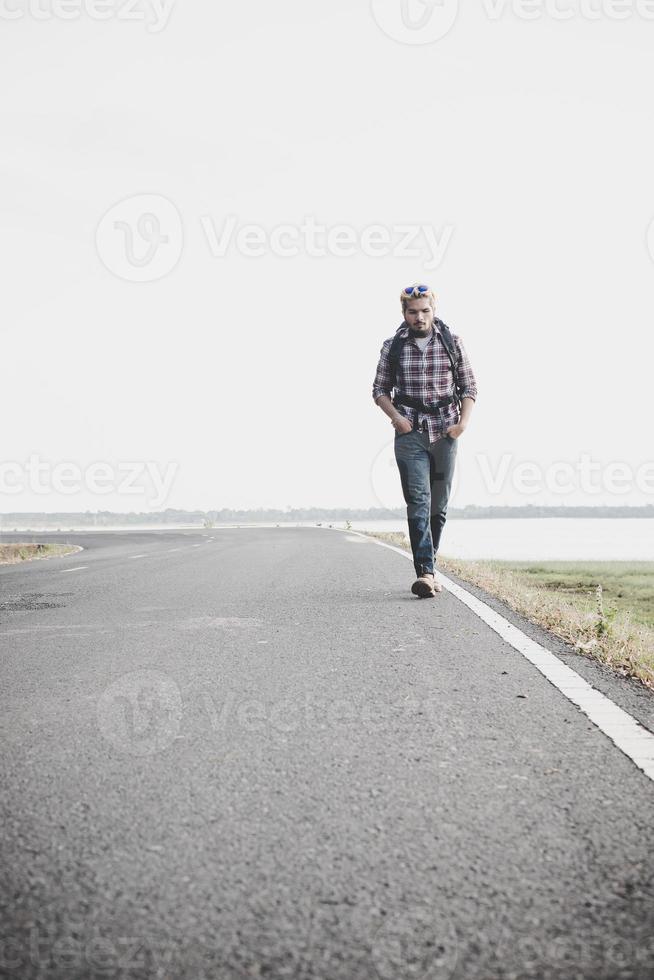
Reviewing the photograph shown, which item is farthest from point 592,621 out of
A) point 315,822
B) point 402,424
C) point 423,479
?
point 315,822

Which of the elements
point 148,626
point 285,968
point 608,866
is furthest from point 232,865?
point 148,626

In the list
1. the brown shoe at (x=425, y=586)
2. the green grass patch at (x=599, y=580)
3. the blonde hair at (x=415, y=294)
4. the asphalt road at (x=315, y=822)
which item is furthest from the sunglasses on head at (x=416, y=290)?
the green grass patch at (x=599, y=580)

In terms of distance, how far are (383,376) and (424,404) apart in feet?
1.50

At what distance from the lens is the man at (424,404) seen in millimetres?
7875

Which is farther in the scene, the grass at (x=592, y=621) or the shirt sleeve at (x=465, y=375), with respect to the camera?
the shirt sleeve at (x=465, y=375)

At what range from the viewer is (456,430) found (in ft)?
26.2

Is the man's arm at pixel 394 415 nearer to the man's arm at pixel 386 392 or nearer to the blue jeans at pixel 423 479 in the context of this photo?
the man's arm at pixel 386 392

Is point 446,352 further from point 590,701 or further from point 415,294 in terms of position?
point 590,701
